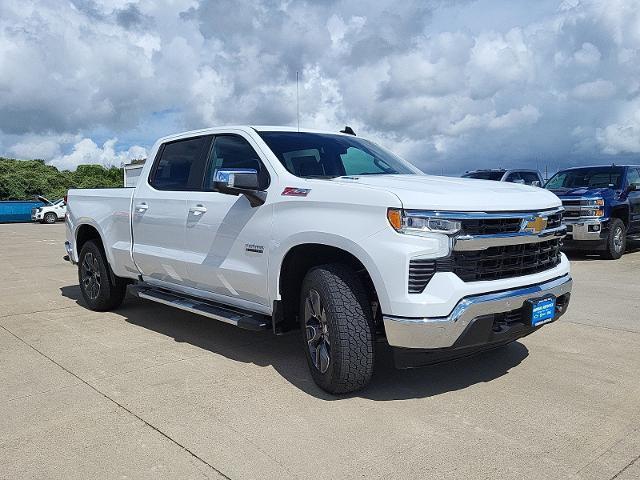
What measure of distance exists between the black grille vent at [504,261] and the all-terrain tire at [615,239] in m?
7.48

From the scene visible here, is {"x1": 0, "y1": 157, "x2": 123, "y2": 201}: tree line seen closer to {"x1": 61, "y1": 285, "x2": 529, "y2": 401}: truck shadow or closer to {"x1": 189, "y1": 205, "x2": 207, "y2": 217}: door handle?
{"x1": 61, "y1": 285, "x2": 529, "y2": 401}: truck shadow

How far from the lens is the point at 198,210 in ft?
16.0

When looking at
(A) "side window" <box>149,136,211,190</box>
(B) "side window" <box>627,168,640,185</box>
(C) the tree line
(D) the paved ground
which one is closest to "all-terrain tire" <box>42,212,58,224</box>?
(C) the tree line

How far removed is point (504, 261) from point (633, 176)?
31.0 ft

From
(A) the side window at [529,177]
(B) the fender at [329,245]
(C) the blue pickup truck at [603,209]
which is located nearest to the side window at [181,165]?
(B) the fender at [329,245]

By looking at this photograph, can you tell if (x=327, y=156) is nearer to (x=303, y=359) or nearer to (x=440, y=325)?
(x=303, y=359)

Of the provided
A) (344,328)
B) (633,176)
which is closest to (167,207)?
(344,328)

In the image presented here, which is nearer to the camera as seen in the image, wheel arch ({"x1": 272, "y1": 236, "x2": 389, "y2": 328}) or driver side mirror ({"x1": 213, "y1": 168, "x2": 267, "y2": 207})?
wheel arch ({"x1": 272, "y1": 236, "x2": 389, "y2": 328})

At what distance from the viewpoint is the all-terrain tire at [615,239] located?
10797 mm

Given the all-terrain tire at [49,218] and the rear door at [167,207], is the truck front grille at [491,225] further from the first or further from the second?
the all-terrain tire at [49,218]

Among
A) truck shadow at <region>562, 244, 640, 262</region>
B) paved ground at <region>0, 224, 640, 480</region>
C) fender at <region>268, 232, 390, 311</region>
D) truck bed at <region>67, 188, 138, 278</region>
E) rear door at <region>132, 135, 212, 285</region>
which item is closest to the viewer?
paved ground at <region>0, 224, 640, 480</region>

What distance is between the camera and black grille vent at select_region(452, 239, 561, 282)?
3.55 meters

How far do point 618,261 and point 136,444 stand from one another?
33.0 ft

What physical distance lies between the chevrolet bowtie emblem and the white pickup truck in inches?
0.6
